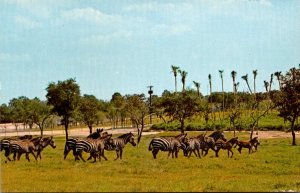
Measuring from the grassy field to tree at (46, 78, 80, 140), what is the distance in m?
39.4

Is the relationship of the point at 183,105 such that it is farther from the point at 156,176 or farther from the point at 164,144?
the point at 156,176

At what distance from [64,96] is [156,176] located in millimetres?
47429

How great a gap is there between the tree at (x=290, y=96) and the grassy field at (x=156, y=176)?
29379 millimetres

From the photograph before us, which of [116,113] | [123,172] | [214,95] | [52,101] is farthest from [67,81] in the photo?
[214,95]

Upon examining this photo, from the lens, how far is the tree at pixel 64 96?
71.2 m

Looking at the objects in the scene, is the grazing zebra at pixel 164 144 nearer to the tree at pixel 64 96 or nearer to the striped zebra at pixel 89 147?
the striped zebra at pixel 89 147

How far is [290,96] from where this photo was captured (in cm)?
6562

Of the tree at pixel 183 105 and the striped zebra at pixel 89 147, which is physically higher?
the tree at pixel 183 105

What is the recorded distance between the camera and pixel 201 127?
11125 centimetres

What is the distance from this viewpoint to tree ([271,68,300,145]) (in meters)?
65.0

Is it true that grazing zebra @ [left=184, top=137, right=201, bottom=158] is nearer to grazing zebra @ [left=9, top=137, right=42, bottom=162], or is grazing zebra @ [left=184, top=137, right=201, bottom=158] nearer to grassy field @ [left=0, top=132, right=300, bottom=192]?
grassy field @ [left=0, top=132, right=300, bottom=192]

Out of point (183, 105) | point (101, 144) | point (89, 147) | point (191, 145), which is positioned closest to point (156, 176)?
point (89, 147)

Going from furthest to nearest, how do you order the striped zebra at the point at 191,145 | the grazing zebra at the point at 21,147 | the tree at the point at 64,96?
the tree at the point at 64,96
the striped zebra at the point at 191,145
the grazing zebra at the point at 21,147

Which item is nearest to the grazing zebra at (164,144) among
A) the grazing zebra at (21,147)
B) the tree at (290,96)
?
the grazing zebra at (21,147)
